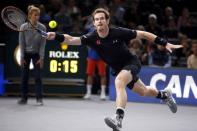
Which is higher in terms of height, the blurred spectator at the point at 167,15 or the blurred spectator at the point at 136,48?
the blurred spectator at the point at 167,15

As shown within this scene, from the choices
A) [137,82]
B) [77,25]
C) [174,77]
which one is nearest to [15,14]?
[137,82]

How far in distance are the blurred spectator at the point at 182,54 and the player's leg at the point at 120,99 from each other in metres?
5.38

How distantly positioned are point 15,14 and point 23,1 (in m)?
6.03

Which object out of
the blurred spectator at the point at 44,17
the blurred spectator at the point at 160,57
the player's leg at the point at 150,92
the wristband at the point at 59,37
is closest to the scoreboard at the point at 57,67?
the blurred spectator at the point at 44,17

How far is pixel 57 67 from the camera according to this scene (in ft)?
38.3

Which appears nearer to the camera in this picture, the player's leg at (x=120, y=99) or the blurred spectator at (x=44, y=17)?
the player's leg at (x=120, y=99)

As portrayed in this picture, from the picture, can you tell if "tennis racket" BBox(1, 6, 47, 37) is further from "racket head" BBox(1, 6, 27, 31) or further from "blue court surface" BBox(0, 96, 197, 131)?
"blue court surface" BBox(0, 96, 197, 131)

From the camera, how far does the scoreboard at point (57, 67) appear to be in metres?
11.6

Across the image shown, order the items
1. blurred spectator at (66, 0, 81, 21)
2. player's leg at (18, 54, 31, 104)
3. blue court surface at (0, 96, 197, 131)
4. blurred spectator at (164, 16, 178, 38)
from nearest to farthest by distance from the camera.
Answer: blue court surface at (0, 96, 197, 131), player's leg at (18, 54, 31, 104), blurred spectator at (164, 16, 178, 38), blurred spectator at (66, 0, 81, 21)

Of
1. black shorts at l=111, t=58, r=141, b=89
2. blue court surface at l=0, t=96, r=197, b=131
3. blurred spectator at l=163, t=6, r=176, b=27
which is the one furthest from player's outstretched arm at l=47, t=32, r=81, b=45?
blurred spectator at l=163, t=6, r=176, b=27

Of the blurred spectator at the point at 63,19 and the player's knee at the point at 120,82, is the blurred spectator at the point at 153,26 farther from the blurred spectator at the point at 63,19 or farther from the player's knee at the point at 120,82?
the player's knee at the point at 120,82

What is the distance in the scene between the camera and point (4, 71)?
11750mm

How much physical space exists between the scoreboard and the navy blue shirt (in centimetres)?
407

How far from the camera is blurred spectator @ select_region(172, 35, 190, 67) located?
1252 centimetres
